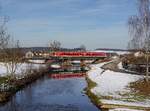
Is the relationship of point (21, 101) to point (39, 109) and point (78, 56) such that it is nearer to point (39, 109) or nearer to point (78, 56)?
point (39, 109)

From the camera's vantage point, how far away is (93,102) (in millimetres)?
40312

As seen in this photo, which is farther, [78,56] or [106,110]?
[78,56]

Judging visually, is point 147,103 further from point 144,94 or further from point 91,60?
point 91,60

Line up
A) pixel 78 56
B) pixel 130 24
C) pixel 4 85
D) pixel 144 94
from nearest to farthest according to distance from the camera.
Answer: pixel 144 94 → pixel 4 85 → pixel 130 24 → pixel 78 56

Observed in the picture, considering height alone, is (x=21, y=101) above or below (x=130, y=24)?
below

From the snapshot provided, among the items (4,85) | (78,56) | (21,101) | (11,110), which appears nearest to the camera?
(11,110)

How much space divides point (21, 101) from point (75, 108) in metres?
8.35

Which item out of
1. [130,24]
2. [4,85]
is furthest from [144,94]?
[130,24]

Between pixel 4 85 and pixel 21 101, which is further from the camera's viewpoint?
pixel 4 85

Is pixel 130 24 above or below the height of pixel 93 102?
above

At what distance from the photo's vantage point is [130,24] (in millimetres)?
58906

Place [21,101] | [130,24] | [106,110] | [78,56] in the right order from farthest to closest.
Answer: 1. [78,56]
2. [130,24]
3. [21,101]
4. [106,110]

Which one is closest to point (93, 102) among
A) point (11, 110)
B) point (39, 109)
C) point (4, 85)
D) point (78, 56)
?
point (39, 109)

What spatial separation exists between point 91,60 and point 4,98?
131 metres
